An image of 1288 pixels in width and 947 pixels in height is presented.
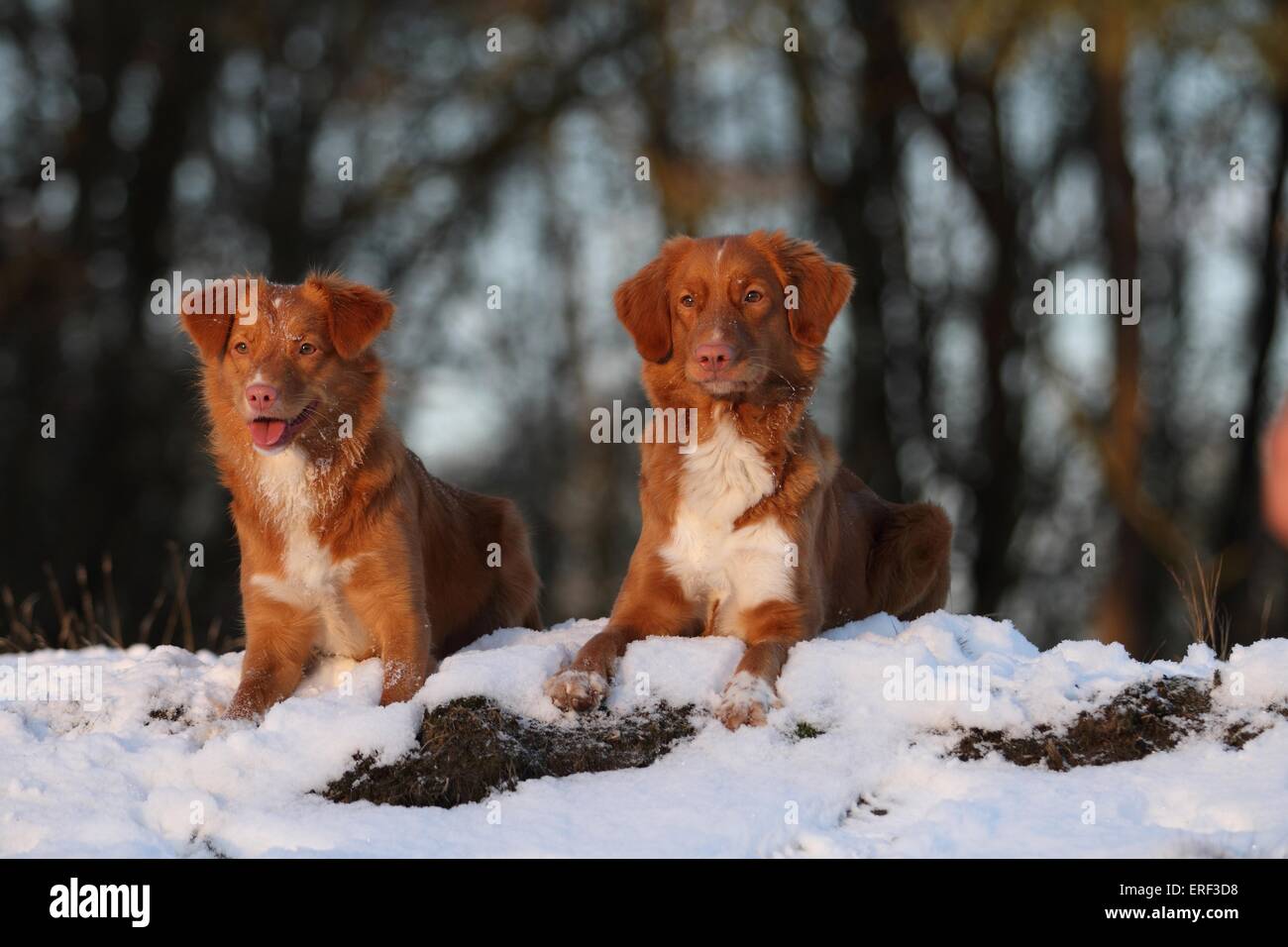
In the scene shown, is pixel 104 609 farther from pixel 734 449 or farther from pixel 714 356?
pixel 714 356

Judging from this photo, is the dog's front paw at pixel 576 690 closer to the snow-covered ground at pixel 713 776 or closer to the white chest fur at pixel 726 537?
the snow-covered ground at pixel 713 776

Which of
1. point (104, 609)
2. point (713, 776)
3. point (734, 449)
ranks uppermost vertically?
point (734, 449)

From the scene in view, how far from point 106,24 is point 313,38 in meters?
2.40

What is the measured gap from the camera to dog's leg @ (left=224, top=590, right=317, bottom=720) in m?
6.47

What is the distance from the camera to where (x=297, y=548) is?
6.46m

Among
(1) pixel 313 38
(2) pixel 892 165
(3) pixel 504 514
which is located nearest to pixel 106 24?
(1) pixel 313 38

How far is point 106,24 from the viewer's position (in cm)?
1753

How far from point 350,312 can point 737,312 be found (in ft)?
5.62

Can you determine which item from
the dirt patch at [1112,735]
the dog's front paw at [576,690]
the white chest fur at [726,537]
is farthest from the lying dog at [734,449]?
the dirt patch at [1112,735]

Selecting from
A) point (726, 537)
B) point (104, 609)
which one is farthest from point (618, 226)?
point (726, 537)

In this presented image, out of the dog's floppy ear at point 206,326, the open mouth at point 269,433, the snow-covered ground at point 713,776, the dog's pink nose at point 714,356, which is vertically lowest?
the snow-covered ground at point 713,776

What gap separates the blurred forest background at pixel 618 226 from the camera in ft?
55.0

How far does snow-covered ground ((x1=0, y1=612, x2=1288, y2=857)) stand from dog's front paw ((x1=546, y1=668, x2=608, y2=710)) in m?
0.06

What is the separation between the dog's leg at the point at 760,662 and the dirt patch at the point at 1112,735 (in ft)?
2.52
